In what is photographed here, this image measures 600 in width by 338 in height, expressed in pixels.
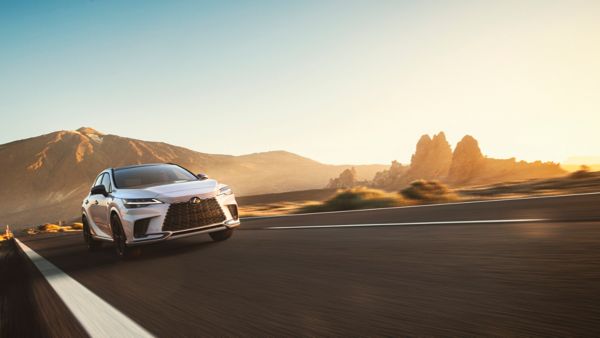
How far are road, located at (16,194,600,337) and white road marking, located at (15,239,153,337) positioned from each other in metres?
0.10

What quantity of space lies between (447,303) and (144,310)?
93.6 inches

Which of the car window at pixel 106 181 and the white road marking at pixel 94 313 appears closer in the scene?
the white road marking at pixel 94 313

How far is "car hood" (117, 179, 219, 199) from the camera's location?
7.18 meters

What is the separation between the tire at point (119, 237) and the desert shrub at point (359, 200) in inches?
398

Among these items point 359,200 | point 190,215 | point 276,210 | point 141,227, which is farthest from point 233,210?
point 276,210

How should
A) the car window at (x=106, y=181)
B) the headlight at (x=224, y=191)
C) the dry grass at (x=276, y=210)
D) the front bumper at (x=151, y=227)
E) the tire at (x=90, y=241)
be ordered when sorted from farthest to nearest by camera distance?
the dry grass at (x=276, y=210), the tire at (x=90, y=241), the car window at (x=106, y=181), the headlight at (x=224, y=191), the front bumper at (x=151, y=227)

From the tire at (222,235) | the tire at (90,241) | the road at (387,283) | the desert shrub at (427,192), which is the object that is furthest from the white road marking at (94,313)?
the desert shrub at (427,192)

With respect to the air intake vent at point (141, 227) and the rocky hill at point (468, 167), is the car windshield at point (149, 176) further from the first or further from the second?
the rocky hill at point (468, 167)

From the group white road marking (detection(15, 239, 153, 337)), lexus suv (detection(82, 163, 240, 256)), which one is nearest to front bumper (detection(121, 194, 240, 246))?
lexus suv (detection(82, 163, 240, 256))

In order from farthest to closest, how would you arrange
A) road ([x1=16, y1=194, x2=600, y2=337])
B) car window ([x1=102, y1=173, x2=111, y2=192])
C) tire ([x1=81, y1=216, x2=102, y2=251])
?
tire ([x1=81, y1=216, x2=102, y2=251])
car window ([x1=102, y1=173, x2=111, y2=192])
road ([x1=16, y1=194, x2=600, y2=337])

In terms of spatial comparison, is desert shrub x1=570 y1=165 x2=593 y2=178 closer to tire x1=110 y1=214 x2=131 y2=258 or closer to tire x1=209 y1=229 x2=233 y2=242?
tire x1=209 y1=229 x2=233 y2=242

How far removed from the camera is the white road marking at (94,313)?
306 cm

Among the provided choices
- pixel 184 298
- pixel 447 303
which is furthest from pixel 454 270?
pixel 184 298

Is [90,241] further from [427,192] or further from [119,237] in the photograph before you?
[427,192]
